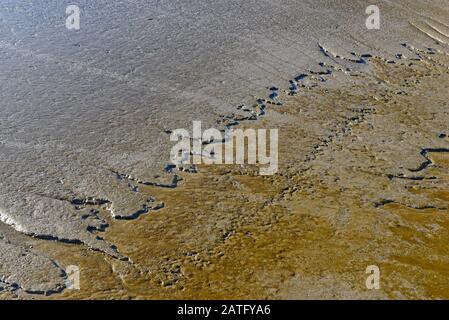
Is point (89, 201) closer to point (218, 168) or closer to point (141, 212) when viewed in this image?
point (141, 212)

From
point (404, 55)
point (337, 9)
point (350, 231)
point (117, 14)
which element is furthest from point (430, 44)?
point (350, 231)

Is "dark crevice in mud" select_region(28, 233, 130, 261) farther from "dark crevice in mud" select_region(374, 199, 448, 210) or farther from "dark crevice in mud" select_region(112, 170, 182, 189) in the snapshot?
"dark crevice in mud" select_region(374, 199, 448, 210)

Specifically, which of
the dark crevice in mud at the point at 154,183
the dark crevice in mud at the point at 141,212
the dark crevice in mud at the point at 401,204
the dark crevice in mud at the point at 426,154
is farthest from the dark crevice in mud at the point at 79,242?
the dark crevice in mud at the point at 426,154

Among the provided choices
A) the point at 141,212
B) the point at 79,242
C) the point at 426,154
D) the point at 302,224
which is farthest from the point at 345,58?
the point at 79,242

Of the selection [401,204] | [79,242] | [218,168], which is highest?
[218,168]

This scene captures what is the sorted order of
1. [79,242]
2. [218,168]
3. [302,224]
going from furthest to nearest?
[218,168] → [302,224] → [79,242]

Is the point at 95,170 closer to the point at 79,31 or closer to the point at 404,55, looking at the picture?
the point at 79,31

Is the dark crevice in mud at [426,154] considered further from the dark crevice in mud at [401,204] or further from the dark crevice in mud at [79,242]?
the dark crevice in mud at [79,242]
